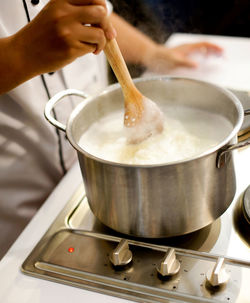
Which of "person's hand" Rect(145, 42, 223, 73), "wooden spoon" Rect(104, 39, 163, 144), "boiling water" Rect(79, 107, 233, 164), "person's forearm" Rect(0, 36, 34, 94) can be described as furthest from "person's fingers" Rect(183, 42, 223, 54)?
"person's forearm" Rect(0, 36, 34, 94)

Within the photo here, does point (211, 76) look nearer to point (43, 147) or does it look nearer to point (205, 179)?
point (43, 147)

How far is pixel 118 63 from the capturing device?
25.9 inches

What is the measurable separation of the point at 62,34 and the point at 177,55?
2.15 feet

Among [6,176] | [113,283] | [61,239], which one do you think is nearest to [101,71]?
[6,176]

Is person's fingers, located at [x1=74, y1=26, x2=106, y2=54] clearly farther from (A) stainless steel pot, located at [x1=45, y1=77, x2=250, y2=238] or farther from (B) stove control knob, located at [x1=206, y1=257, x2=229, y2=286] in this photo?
(B) stove control knob, located at [x1=206, y1=257, x2=229, y2=286]

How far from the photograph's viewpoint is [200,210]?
58 cm

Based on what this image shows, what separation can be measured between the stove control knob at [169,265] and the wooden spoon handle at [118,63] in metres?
0.29

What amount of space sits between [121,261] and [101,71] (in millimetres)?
786

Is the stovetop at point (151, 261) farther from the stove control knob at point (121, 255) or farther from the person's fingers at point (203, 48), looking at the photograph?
the person's fingers at point (203, 48)

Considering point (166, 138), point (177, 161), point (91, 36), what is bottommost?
point (166, 138)

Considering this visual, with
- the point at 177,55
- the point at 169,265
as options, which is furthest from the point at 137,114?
the point at 177,55

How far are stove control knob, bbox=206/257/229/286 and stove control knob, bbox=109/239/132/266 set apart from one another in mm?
124

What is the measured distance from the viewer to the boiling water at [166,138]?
66 centimetres

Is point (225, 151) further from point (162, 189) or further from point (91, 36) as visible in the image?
point (91, 36)
